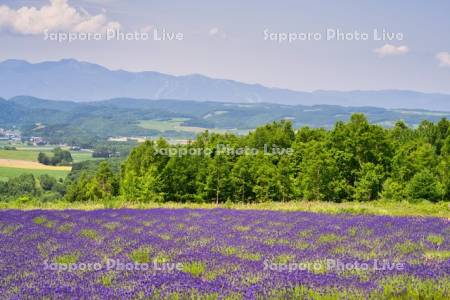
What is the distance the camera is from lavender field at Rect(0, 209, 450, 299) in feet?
22.4

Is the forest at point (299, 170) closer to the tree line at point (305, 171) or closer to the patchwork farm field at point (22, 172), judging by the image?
the tree line at point (305, 171)

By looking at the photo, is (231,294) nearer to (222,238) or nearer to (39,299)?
(39,299)

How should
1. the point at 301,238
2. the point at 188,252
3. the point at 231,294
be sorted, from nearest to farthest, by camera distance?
the point at 231,294 < the point at 188,252 < the point at 301,238

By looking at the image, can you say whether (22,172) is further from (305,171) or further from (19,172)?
(305,171)

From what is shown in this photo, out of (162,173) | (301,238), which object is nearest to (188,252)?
(301,238)

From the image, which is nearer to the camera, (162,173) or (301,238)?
(301,238)

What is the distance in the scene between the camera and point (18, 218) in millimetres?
17891

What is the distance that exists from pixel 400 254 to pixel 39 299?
22.9 ft

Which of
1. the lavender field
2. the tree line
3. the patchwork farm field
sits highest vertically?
the lavender field

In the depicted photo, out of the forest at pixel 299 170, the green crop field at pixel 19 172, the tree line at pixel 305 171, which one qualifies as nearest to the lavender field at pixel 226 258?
the forest at pixel 299 170

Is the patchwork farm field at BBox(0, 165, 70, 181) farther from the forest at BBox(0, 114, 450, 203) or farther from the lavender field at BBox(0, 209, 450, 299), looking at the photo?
the lavender field at BBox(0, 209, 450, 299)

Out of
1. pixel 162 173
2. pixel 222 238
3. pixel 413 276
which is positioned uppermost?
pixel 413 276

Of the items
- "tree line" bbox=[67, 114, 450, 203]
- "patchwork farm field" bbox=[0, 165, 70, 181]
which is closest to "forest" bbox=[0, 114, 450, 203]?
"tree line" bbox=[67, 114, 450, 203]


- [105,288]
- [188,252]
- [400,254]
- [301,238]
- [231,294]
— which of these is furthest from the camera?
[301,238]
